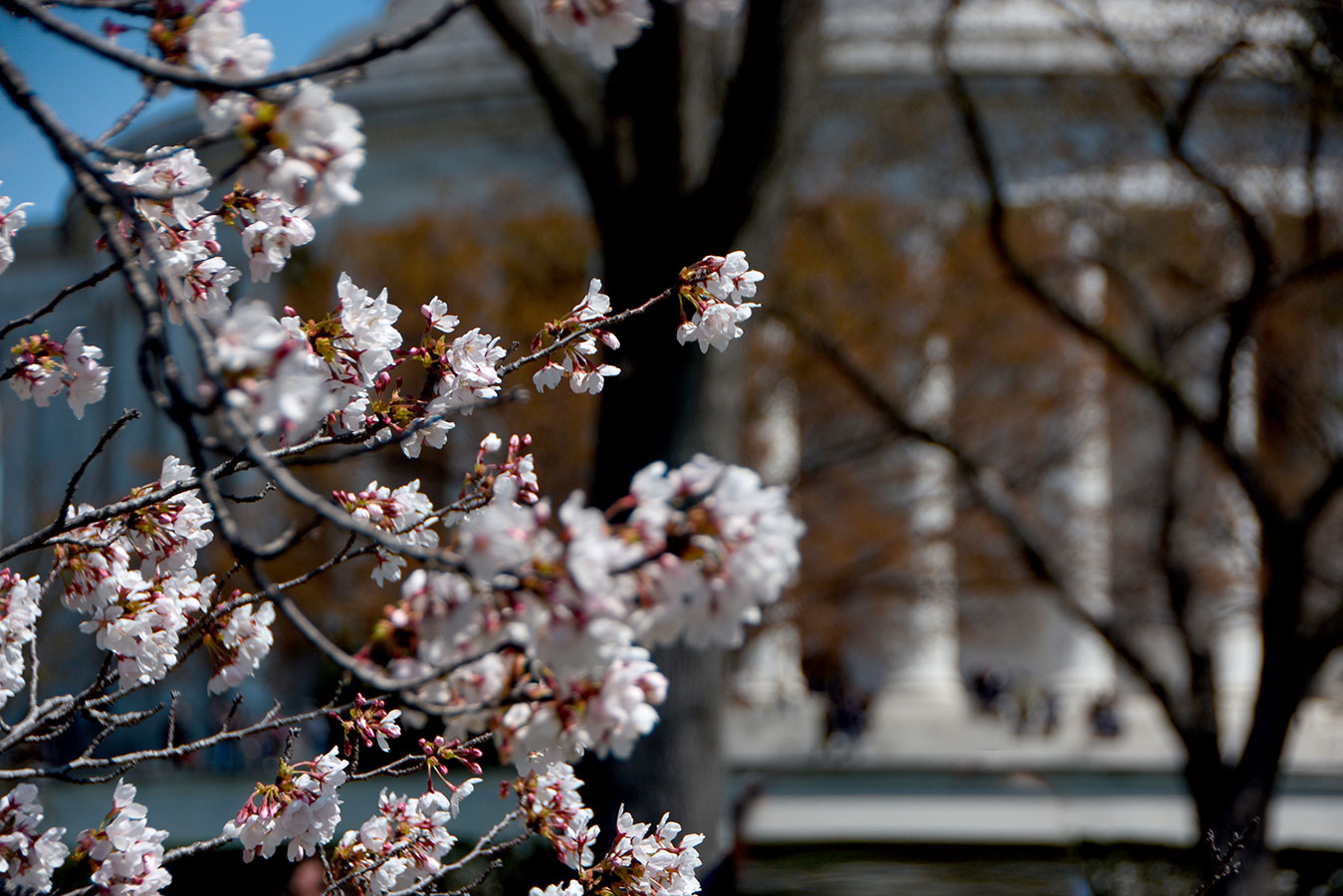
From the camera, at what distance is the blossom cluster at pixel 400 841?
3.28 m

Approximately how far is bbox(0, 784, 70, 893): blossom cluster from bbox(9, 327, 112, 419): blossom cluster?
858 millimetres

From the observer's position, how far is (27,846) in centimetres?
293

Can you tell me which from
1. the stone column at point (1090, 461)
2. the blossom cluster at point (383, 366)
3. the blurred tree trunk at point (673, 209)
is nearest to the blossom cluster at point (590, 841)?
the blossom cluster at point (383, 366)

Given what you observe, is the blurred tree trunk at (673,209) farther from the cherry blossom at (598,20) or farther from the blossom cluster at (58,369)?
the cherry blossom at (598,20)

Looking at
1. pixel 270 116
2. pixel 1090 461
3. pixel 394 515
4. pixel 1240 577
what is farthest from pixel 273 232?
pixel 1090 461

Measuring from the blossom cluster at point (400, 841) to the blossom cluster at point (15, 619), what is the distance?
835mm

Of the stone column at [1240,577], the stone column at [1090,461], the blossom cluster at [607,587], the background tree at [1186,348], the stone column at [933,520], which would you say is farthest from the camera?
the stone column at [933,520]

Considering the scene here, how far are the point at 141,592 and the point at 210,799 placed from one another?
20.0 metres

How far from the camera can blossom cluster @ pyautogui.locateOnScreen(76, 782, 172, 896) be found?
2.95 meters

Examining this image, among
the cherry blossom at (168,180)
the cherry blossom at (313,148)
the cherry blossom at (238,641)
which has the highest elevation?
the cherry blossom at (313,148)

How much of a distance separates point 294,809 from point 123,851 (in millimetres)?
364

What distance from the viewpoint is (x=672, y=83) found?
288 inches

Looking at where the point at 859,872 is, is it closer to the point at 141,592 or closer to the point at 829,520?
the point at 829,520

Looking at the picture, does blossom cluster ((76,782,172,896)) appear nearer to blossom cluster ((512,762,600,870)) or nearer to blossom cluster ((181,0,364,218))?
blossom cluster ((512,762,600,870))
